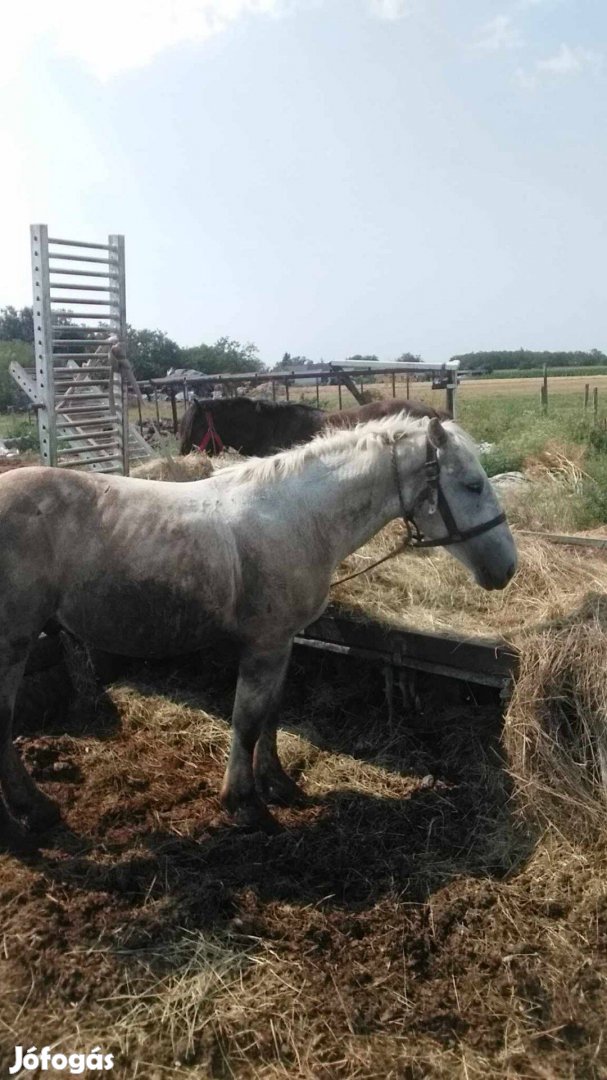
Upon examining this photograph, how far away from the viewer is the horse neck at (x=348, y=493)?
11.6 ft

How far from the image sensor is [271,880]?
3139 mm

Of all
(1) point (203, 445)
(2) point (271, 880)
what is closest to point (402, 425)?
(2) point (271, 880)

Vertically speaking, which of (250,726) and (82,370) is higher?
(82,370)

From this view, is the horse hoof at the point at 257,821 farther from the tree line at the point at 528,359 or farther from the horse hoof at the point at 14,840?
the tree line at the point at 528,359

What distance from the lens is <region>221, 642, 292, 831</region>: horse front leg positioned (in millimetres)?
3496

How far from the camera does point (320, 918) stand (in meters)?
2.90

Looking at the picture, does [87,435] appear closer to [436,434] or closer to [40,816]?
[40,816]

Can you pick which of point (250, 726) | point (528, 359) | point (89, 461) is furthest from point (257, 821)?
point (528, 359)

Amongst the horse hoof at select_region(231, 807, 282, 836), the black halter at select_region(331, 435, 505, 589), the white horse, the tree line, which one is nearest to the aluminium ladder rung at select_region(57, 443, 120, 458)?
the white horse

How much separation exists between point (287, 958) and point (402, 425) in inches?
91.0

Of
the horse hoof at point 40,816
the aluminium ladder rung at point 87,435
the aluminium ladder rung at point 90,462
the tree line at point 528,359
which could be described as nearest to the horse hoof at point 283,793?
the horse hoof at point 40,816

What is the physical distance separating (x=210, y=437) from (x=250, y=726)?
289 inches

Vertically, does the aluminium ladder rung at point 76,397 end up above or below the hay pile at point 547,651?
above

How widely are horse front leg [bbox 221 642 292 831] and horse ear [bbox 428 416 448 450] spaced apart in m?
1.16
